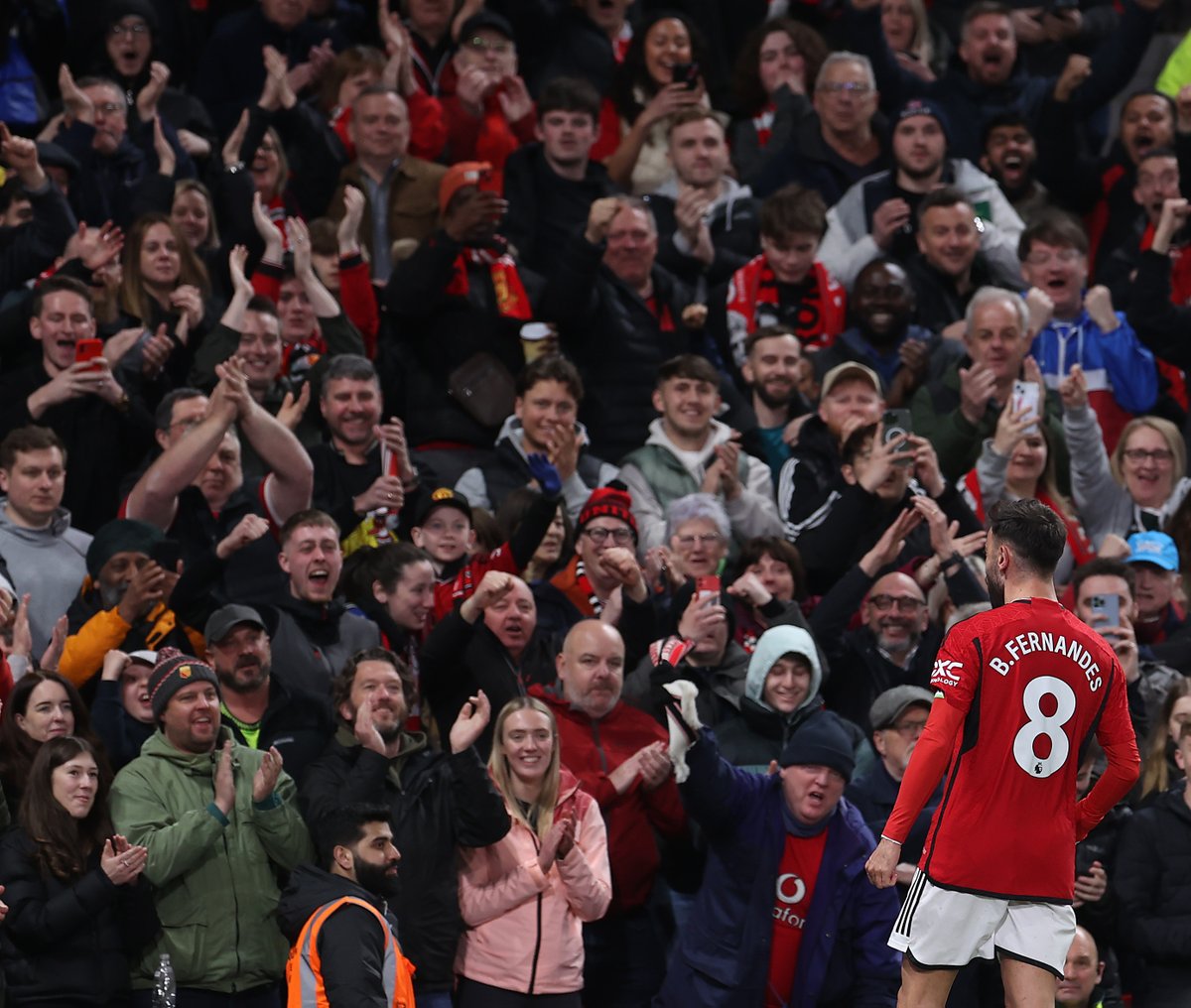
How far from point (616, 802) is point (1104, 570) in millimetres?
2667

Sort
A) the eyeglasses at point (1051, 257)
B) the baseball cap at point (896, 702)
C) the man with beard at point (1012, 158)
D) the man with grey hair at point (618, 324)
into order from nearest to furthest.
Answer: the baseball cap at point (896, 702)
the man with grey hair at point (618, 324)
the eyeglasses at point (1051, 257)
the man with beard at point (1012, 158)

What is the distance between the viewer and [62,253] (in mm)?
12352

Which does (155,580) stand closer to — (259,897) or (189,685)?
(189,685)

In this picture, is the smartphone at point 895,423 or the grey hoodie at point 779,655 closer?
the grey hoodie at point 779,655

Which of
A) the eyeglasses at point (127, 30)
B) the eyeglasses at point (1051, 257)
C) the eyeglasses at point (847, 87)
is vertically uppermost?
the eyeglasses at point (127, 30)

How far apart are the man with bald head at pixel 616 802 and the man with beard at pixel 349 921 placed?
125 cm

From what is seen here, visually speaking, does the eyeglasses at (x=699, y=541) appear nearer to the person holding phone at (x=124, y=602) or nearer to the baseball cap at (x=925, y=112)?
the person holding phone at (x=124, y=602)

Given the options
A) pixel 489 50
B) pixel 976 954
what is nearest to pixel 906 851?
pixel 976 954

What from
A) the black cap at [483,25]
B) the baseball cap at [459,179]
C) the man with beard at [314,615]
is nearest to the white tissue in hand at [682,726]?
the man with beard at [314,615]

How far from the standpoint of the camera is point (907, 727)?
32.9 ft

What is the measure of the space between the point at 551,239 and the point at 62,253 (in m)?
3.15

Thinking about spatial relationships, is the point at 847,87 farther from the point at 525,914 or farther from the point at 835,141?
the point at 525,914

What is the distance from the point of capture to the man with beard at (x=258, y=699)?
31.8 feet

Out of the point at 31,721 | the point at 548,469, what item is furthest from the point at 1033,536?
the point at 548,469
